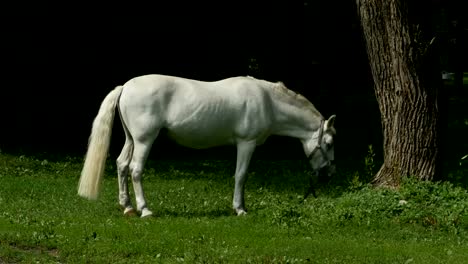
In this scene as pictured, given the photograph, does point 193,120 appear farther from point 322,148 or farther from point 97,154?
point 322,148

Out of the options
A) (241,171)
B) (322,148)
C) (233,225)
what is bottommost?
(233,225)

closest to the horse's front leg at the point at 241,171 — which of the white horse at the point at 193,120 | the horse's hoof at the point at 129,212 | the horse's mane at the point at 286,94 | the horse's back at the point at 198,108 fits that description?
the white horse at the point at 193,120

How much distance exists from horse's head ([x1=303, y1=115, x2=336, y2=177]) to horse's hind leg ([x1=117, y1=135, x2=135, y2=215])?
2.64m

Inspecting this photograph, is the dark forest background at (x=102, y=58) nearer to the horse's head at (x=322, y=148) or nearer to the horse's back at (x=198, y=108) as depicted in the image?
the horse's back at (x=198, y=108)

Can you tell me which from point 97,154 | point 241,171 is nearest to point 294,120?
point 241,171

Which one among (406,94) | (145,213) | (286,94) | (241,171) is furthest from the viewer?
(406,94)

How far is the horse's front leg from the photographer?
13844mm

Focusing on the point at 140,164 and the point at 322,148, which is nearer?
the point at 140,164

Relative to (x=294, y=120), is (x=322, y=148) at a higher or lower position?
lower

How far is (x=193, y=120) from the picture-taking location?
534 inches

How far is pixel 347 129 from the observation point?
32.2m

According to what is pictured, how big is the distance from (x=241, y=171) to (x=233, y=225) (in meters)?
1.70

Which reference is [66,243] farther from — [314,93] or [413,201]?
[314,93]

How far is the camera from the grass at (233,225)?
34.0 ft
